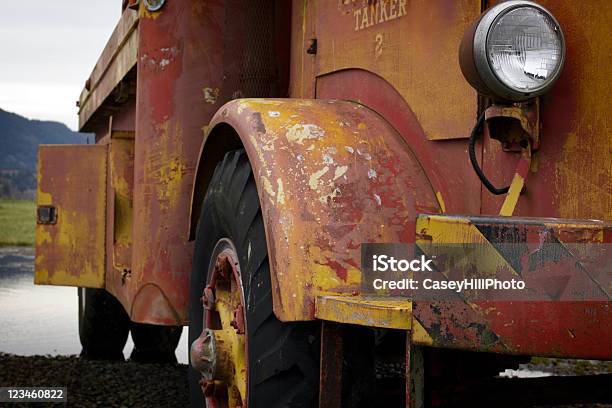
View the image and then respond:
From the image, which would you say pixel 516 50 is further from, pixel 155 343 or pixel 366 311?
pixel 155 343

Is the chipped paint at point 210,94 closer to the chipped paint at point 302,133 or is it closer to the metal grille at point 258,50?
the metal grille at point 258,50

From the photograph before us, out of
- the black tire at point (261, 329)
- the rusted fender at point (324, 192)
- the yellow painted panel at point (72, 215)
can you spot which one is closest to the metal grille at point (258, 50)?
the black tire at point (261, 329)

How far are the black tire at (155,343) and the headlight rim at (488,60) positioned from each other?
13.5ft

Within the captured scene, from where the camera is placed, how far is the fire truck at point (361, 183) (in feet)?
6.19

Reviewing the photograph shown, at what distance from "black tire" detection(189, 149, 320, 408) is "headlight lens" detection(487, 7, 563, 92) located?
754 millimetres

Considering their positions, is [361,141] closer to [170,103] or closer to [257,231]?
[257,231]

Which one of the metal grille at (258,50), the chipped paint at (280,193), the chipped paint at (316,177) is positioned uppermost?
the metal grille at (258,50)

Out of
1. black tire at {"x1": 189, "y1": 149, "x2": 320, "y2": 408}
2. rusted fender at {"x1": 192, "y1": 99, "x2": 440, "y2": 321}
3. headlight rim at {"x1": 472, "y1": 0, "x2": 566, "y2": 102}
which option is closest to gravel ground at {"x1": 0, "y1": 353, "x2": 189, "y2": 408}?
black tire at {"x1": 189, "y1": 149, "x2": 320, "y2": 408}

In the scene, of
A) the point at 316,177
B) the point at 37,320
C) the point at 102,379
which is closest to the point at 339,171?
the point at 316,177

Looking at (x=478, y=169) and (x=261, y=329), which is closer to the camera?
(x=478, y=169)

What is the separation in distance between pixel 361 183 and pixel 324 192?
98 millimetres

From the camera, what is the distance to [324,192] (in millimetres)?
2266

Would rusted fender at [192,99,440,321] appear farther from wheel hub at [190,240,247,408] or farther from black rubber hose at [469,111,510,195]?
wheel hub at [190,240,247,408]

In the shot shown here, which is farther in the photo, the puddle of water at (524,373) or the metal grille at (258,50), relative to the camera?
the puddle of water at (524,373)
